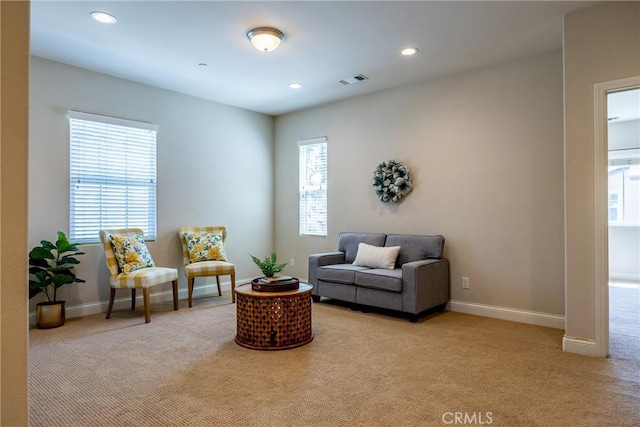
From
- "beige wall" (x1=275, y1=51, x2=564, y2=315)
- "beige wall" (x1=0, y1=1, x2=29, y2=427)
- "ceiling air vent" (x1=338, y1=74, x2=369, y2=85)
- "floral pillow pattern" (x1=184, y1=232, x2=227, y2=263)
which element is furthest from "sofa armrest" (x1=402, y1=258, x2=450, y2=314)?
"beige wall" (x1=0, y1=1, x2=29, y2=427)

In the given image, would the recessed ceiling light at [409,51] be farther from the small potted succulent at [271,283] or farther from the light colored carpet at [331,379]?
the light colored carpet at [331,379]

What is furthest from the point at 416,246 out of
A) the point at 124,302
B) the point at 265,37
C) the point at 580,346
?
the point at 124,302

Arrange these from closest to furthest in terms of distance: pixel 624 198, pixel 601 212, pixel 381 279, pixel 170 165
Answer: pixel 601 212, pixel 381 279, pixel 170 165, pixel 624 198

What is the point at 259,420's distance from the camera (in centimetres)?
206

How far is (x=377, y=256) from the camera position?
4.50 m

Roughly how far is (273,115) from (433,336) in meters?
4.35

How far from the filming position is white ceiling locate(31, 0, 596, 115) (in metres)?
2.97

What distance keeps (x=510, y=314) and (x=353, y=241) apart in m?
2.00

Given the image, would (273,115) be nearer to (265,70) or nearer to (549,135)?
(265,70)

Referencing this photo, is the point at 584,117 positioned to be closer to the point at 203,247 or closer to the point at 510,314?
the point at 510,314

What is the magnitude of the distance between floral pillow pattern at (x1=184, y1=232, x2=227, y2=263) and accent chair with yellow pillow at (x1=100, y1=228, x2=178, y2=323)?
1.71ft

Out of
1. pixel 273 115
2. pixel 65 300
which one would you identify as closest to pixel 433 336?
pixel 65 300

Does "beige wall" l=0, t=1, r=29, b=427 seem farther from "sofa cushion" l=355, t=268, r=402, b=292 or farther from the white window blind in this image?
the white window blind

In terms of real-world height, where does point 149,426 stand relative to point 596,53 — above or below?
below
